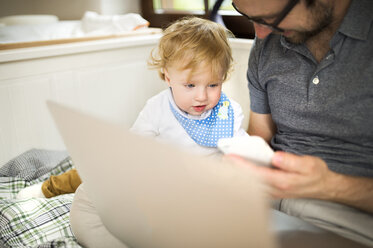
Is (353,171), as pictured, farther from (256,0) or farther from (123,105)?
(123,105)

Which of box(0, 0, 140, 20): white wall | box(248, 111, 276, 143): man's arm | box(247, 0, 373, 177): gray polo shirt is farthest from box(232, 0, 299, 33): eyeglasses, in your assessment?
box(0, 0, 140, 20): white wall

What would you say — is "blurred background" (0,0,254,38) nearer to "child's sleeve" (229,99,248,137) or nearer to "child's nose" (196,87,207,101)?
"child's sleeve" (229,99,248,137)

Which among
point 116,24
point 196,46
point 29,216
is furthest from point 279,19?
point 116,24

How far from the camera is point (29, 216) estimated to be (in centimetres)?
130

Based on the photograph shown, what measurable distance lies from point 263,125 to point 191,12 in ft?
4.66

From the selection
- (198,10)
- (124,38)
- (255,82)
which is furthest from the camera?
(198,10)

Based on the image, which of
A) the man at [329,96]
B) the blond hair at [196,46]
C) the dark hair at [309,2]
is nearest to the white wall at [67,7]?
the blond hair at [196,46]

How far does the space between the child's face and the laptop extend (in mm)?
528

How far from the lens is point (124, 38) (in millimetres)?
2031

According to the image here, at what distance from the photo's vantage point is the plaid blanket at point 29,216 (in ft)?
3.98

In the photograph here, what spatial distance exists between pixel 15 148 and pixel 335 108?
4.74 feet

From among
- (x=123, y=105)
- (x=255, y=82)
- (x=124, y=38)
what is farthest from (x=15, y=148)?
(x=255, y=82)

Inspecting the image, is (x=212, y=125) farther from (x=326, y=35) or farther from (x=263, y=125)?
(x=326, y=35)

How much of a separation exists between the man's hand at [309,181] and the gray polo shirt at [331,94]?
3.4 inches
